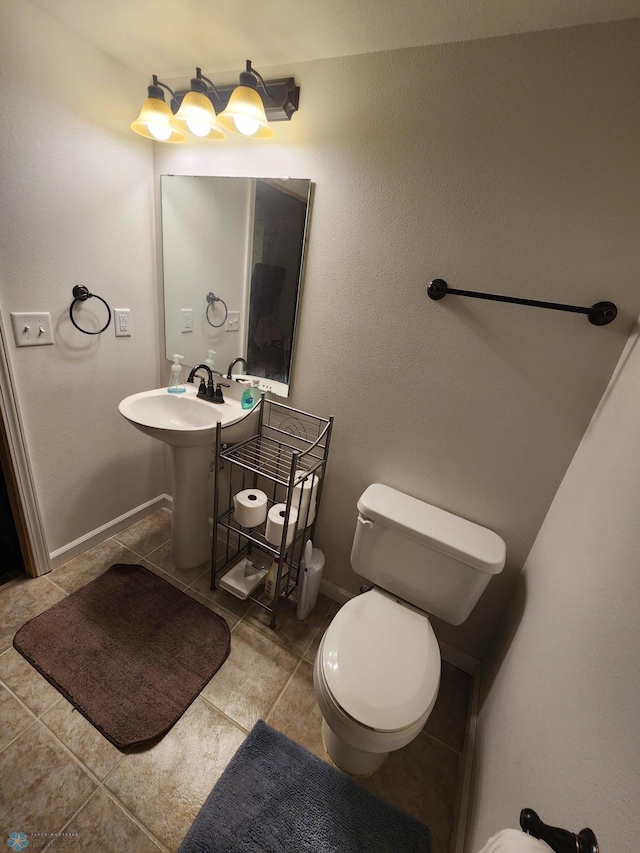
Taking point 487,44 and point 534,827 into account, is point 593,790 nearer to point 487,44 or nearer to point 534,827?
point 534,827

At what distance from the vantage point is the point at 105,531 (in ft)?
6.30

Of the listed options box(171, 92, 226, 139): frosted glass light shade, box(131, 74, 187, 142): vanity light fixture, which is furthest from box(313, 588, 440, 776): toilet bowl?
box(131, 74, 187, 142): vanity light fixture

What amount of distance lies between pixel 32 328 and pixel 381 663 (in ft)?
5.77

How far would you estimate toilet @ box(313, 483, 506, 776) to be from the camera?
3.11ft

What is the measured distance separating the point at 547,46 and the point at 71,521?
253 cm

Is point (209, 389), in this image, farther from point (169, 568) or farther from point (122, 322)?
point (169, 568)

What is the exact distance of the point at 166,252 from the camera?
1.76 metres

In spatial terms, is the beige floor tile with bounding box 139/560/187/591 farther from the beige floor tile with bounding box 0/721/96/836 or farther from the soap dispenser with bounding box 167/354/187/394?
the soap dispenser with bounding box 167/354/187/394

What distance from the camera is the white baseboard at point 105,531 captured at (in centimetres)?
173

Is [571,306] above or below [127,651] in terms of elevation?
above

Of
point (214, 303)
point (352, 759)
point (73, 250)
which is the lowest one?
point (352, 759)

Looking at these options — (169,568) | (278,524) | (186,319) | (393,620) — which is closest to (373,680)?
(393,620)

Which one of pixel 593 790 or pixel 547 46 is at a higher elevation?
pixel 547 46

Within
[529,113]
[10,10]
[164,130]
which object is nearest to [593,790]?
[529,113]
